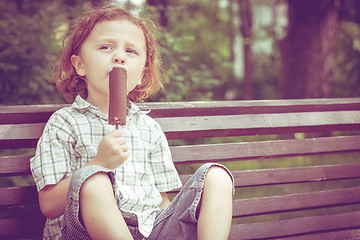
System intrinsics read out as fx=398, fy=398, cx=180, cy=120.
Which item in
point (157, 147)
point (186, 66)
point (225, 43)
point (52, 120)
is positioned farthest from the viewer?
point (225, 43)

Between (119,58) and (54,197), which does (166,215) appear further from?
(119,58)

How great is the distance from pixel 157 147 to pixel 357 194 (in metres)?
1.43

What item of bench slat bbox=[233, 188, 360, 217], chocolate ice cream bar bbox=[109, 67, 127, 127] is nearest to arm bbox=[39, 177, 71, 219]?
chocolate ice cream bar bbox=[109, 67, 127, 127]

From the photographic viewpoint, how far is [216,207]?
1.64 m

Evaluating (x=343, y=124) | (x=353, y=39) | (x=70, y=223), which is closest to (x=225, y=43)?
(x=353, y=39)

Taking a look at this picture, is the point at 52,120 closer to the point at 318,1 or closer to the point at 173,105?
the point at 173,105

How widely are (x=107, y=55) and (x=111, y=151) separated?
545 millimetres

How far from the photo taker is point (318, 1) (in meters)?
5.88

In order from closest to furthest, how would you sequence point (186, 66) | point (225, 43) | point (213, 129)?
point (213, 129)
point (186, 66)
point (225, 43)

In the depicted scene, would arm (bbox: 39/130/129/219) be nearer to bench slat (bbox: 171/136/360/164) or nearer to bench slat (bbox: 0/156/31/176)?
bench slat (bbox: 0/156/31/176)

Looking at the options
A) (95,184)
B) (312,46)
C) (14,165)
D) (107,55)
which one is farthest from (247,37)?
(95,184)

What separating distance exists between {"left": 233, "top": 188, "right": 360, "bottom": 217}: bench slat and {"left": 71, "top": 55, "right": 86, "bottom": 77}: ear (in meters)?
1.15

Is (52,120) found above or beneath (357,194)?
above

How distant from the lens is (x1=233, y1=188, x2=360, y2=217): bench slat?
2.38 metres
